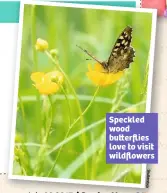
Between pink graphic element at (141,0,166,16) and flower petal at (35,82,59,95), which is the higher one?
pink graphic element at (141,0,166,16)

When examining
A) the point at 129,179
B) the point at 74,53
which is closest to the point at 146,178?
the point at 129,179

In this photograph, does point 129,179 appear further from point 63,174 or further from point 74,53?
point 74,53

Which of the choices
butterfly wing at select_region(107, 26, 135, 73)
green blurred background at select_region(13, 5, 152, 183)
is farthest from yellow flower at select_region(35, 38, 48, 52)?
butterfly wing at select_region(107, 26, 135, 73)

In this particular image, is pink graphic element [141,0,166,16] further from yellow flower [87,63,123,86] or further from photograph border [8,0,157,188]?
yellow flower [87,63,123,86]

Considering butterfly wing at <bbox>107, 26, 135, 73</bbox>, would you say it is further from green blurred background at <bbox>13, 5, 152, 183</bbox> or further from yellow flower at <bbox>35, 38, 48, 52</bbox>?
yellow flower at <bbox>35, 38, 48, 52</bbox>

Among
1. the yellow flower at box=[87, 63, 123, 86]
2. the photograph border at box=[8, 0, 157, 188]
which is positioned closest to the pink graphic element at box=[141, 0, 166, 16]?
the photograph border at box=[8, 0, 157, 188]

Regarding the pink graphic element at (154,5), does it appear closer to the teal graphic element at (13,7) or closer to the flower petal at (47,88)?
the teal graphic element at (13,7)

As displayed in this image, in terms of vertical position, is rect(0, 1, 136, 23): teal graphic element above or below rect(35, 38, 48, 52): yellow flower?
above

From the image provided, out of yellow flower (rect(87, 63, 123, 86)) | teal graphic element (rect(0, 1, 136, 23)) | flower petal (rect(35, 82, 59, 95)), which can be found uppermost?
teal graphic element (rect(0, 1, 136, 23))

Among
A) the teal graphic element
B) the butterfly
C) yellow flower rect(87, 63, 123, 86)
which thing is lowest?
yellow flower rect(87, 63, 123, 86)
